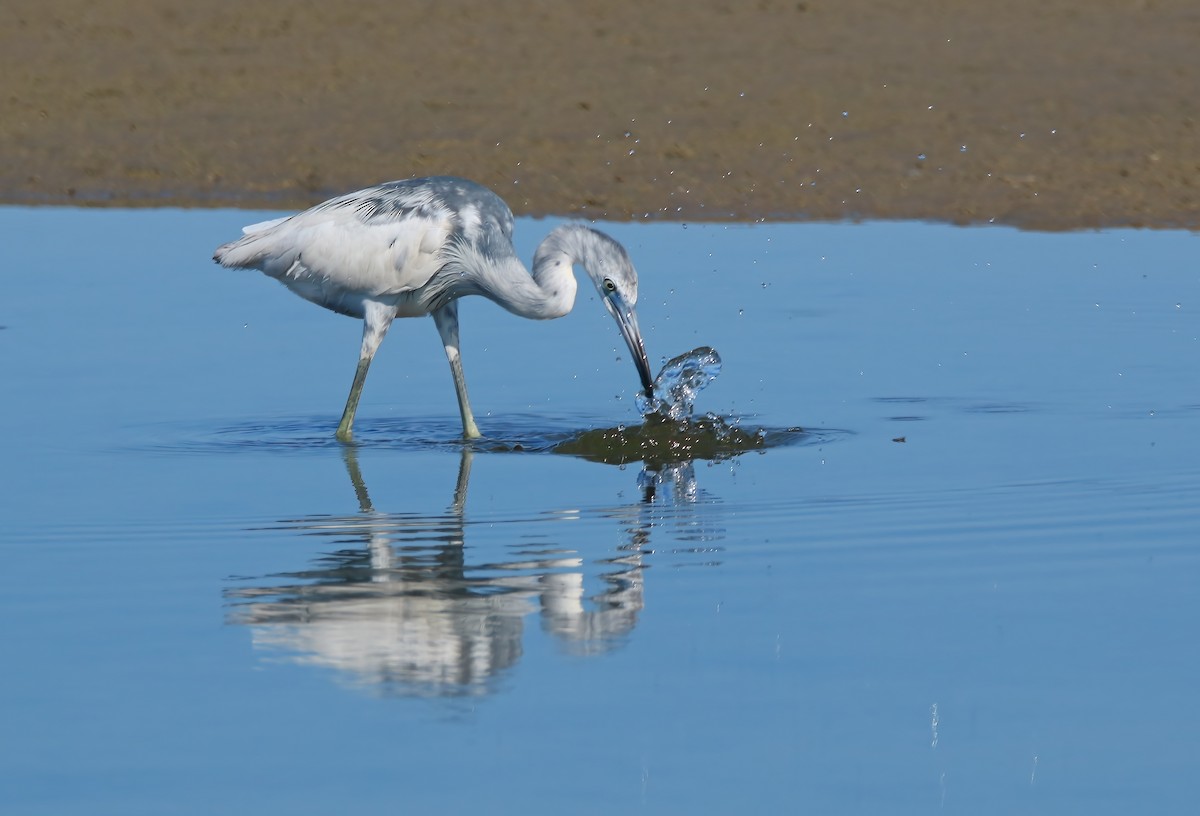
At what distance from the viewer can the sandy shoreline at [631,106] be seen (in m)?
16.0

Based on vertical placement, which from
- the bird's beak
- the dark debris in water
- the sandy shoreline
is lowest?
the dark debris in water

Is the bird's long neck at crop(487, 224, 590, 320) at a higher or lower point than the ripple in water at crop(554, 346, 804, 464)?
higher

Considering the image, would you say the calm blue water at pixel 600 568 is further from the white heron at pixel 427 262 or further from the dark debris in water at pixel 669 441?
the white heron at pixel 427 262

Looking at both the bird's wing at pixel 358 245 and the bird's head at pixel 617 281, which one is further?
the bird's wing at pixel 358 245

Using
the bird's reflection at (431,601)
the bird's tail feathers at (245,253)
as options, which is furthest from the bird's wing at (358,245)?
the bird's reflection at (431,601)

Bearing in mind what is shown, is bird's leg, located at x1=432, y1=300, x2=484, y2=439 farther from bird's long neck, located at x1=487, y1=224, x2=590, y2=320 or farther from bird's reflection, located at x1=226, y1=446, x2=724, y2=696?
bird's reflection, located at x1=226, y1=446, x2=724, y2=696

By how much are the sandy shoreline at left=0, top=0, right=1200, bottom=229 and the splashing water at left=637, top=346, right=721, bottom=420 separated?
635 centimetres

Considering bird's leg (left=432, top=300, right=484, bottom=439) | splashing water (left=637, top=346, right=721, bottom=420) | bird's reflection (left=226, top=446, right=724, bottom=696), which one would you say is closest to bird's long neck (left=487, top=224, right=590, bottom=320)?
bird's leg (left=432, top=300, right=484, bottom=439)

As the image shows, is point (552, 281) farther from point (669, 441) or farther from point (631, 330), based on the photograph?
point (669, 441)

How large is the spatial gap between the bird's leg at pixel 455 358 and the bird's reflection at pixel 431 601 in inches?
67.3

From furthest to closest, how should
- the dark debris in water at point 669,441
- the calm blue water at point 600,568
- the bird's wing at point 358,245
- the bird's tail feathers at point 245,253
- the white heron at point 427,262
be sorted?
the bird's tail feathers at point 245,253 < the bird's wing at point 358,245 < the white heron at point 427,262 < the dark debris in water at point 669,441 < the calm blue water at point 600,568

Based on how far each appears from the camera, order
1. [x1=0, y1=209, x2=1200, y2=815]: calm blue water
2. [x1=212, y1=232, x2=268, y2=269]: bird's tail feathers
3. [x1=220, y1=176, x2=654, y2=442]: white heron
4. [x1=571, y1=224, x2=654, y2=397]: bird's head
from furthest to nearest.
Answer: [x1=212, y1=232, x2=268, y2=269]: bird's tail feathers
[x1=220, y1=176, x2=654, y2=442]: white heron
[x1=571, y1=224, x2=654, y2=397]: bird's head
[x1=0, y1=209, x2=1200, y2=815]: calm blue water

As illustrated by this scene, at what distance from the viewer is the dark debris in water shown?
334 inches

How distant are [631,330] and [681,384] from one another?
378 millimetres
